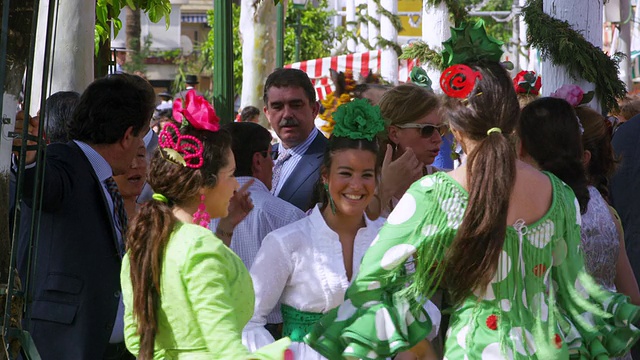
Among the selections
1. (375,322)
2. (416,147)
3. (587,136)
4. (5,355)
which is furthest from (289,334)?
(587,136)

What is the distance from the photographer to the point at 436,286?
3.73m

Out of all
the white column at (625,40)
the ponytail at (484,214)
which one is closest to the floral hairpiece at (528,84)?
the ponytail at (484,214)

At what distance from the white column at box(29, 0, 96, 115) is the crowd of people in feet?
8.64

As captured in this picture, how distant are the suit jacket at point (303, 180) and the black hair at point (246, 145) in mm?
520

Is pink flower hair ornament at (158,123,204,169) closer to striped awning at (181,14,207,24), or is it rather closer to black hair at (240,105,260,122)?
black hair at (240,105,260,122)

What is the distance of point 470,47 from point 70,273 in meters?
Result: 1.95

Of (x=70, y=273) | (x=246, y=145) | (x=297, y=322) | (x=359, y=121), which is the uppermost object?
(x=359, y=121)

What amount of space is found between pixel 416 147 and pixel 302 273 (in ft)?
4.85

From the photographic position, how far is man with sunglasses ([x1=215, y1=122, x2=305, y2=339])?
5.27m

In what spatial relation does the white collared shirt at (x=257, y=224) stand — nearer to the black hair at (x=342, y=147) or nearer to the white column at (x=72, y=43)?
the black hair at (x=342, y=147)

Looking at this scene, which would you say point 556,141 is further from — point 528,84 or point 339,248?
point 528,84

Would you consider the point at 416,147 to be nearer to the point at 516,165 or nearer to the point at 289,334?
the point at 289,334

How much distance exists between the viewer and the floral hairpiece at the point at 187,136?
147 inches

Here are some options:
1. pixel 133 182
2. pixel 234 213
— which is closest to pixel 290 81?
pixel 133 182
